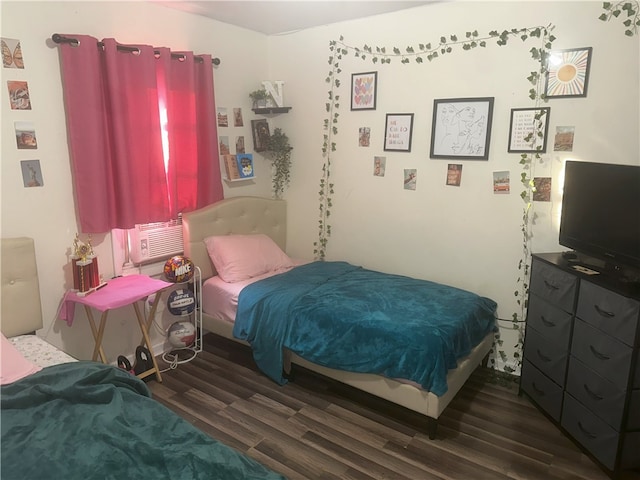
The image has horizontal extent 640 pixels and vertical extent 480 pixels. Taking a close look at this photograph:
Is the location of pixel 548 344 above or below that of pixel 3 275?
below

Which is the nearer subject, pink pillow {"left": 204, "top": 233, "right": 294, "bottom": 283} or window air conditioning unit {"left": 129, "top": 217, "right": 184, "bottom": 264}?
window air conditioning unit {"left": 129, "top": 217, "right": 184, "bottom": 264}

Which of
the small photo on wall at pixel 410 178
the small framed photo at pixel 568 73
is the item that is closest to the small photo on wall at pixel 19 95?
the small photo on wall at pixel 410 178

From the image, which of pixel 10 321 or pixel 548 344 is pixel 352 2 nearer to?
pixel 548 344

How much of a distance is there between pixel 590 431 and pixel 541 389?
0.41m

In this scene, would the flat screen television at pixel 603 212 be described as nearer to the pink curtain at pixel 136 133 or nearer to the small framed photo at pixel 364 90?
the small framed photo at pixel 364 90

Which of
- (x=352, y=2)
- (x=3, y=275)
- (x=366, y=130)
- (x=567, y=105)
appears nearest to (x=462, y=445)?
(x=567, y=105)

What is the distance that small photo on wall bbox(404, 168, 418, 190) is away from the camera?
11.4ft

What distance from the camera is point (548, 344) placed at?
2670 mm

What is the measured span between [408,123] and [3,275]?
9.24ft

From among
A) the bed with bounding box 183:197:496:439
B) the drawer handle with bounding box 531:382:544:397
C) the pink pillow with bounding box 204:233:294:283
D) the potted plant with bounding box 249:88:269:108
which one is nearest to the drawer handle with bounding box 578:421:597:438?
the drawer handle with bounding box 531:382:544:397

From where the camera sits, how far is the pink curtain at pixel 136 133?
2.74m

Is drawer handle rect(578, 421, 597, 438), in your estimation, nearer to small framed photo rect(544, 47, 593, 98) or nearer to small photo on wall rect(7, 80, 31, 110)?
small framed photo rect(544, 47, 593, 98)

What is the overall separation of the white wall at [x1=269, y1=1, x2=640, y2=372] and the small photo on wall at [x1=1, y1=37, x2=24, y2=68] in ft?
7.01

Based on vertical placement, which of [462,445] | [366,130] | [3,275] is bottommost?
[462,445]
